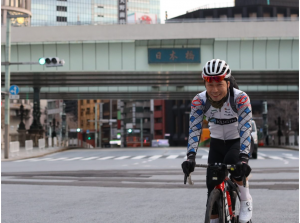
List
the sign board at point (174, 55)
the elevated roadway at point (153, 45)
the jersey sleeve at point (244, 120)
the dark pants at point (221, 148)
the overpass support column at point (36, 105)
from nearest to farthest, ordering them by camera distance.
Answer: the jersey sleeve at point (244, 120) < the dark pants at point (221, 148) < the elevated roadway at point (153, 45) < the sign board at point (174, 55) < the overpass support column at point (36, 105)

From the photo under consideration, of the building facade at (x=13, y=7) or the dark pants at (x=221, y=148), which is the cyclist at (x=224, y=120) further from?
the building facade at (x=13, y=7)

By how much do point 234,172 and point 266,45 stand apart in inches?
1412

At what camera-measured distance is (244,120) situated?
4953 mm

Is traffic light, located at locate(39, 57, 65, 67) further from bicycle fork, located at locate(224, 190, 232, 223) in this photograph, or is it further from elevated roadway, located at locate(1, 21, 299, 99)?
bicycle fork, located at locate(224, 190, 232, 223)

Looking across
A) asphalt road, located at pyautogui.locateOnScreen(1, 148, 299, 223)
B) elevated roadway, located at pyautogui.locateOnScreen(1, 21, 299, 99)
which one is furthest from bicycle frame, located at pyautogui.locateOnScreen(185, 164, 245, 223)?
elevated roadway, located at pyautogui.locateOnScreen(1, 21, 299, 99)

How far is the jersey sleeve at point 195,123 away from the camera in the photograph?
4.92 meters

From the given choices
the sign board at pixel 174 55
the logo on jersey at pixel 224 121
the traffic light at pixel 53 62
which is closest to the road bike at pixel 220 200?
the logo on jersey at pixel 224 121

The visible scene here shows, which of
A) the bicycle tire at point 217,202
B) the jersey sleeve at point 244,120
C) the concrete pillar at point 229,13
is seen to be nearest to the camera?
the bicycle tire at point 217,202

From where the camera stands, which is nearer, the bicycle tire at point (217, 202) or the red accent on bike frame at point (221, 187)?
the bicycle tire at point (217, 202)

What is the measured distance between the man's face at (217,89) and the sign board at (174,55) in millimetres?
34567

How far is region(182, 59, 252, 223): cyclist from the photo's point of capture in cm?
475

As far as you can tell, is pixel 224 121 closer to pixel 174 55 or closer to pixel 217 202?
pixel 217 202

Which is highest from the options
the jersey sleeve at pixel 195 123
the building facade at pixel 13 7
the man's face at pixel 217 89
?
the building facade at pixel 13 7

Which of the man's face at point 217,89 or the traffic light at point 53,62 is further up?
the traffic light at point 53,62
